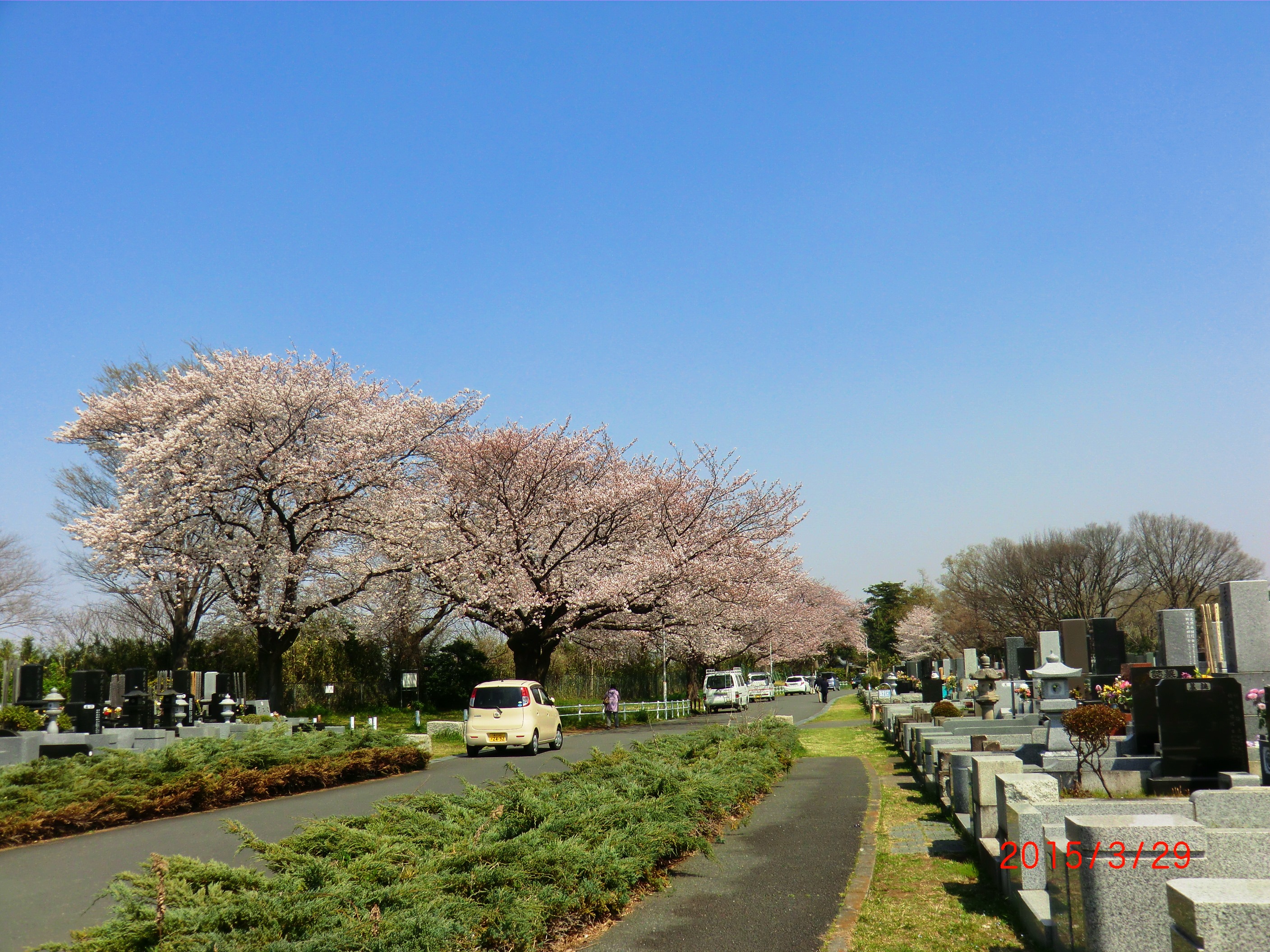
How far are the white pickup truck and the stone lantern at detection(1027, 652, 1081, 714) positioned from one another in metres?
33.9

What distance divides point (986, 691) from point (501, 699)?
15959 mm

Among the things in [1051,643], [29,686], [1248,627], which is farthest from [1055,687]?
[29,686]

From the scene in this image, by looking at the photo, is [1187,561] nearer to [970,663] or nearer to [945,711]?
[970,663]

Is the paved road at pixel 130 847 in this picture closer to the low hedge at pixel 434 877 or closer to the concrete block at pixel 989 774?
the low hedge at pixel 434 877

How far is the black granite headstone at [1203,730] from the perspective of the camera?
9.85m

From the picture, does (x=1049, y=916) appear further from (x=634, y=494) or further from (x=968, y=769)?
(x=634, y=494)

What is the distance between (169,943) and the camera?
4941mm

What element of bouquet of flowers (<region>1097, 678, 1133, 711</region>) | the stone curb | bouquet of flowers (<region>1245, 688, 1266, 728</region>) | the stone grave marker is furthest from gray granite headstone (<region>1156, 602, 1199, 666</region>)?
the stone curb

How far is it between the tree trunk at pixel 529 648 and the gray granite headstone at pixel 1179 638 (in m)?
17.7

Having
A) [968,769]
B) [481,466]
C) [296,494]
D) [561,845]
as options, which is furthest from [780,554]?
[561,845]

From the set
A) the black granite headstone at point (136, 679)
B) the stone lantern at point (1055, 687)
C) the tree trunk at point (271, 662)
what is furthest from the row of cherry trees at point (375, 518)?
the stone lantern at point (1055, 687)

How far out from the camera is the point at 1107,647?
86.1 feet

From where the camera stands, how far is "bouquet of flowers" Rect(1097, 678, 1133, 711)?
16.5 metres

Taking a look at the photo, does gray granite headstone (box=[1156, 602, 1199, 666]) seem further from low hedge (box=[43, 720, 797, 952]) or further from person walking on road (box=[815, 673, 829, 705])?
person walking on road (box=[815, 673, 829, 705])
